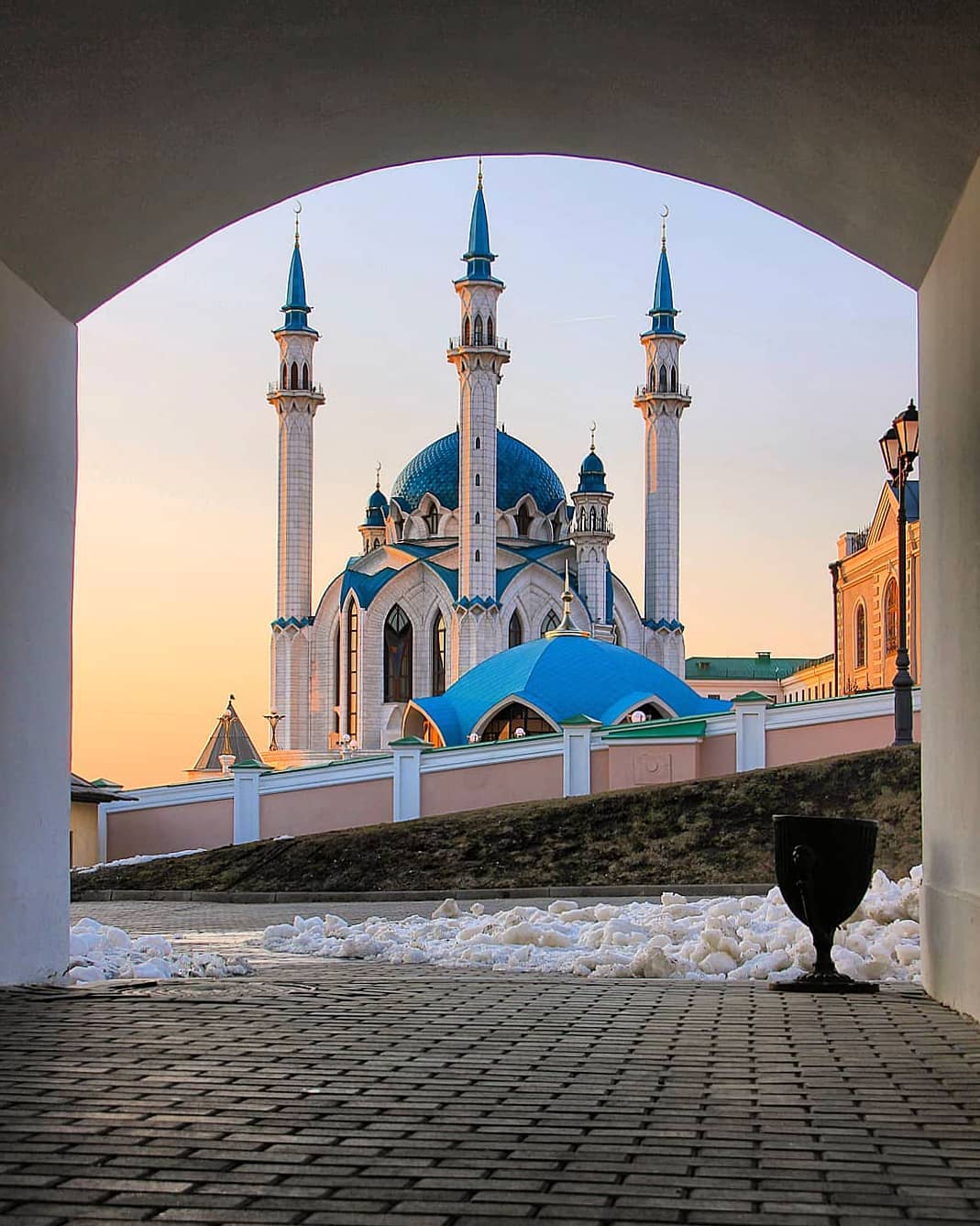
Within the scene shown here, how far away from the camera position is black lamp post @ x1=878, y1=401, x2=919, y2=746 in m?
18.6

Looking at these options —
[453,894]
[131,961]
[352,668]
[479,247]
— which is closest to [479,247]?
[479,247]

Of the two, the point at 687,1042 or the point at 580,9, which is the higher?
the point at 580,9

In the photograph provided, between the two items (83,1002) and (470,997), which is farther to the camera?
(470,997)

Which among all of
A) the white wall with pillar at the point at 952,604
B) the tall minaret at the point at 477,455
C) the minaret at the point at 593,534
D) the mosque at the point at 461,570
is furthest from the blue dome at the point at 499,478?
the white wall with pillar at the point at 952,604

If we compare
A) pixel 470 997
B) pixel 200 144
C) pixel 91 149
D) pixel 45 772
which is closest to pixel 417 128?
pixel 200 144

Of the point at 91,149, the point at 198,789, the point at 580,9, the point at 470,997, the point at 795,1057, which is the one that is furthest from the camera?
the point at 198,789

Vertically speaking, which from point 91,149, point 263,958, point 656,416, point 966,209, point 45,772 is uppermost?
point 656,416

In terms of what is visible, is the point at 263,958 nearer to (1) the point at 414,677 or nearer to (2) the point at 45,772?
(2) the point at 45,772

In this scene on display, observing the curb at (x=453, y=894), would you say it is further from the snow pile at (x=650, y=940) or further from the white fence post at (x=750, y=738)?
the white fence post at (x=750, y=738)

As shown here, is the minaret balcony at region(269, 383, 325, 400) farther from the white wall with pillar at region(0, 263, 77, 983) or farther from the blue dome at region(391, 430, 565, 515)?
the white wall with pillar at region(0, 263, 77, 983)

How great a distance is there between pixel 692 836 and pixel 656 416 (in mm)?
46900

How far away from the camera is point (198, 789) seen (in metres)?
28.3

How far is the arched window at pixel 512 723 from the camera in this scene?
4756 centimetres

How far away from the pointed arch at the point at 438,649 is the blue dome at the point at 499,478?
7289 millimetres
